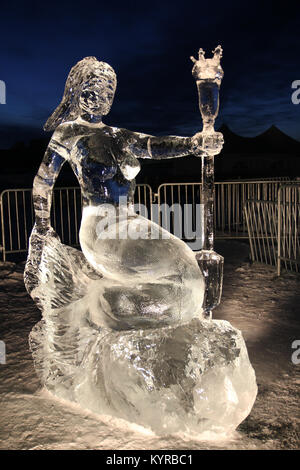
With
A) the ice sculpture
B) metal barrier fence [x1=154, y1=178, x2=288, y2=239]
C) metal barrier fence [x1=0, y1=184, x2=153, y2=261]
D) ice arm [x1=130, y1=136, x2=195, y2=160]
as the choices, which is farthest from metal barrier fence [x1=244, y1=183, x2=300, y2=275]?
the ice sculpture

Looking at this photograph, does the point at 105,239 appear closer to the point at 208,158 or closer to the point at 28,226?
the point at 208,158

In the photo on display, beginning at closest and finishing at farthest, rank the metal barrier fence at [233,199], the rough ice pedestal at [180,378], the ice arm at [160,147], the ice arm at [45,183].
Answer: the rough ice pedestal at [180,378], the ice arm at [160,147], the ice arm at [45,183], the metal barrier fence at [233,199]

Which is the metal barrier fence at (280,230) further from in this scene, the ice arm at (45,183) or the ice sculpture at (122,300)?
the ice arm at (45,183)

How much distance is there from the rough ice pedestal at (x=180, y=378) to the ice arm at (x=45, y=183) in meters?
1.04

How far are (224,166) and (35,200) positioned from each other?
30923mm

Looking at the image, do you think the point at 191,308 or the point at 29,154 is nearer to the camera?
the point at 191,308

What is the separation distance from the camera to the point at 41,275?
3.18 metres

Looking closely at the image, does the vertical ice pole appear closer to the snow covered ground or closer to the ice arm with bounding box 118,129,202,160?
the ice arm with bounding box 118,129,202,160

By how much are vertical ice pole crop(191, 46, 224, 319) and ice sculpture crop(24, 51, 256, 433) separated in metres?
0.01

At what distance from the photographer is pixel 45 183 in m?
3.31

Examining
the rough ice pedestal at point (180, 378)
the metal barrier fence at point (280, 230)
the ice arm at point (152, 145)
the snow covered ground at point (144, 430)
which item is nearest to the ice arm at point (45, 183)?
the ice arm at point (152, 145)

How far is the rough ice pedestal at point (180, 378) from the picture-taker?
2.67 m

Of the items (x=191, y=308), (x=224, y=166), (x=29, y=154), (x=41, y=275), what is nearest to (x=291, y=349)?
(x=191, y=308)

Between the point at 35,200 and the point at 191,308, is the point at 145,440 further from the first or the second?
the point at 35,200
